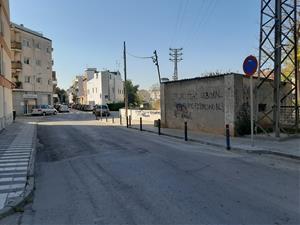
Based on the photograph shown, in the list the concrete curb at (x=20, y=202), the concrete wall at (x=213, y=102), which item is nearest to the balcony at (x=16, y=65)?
the concrete wall at (x=213, y=102)

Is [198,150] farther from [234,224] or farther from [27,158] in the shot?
[234,224]

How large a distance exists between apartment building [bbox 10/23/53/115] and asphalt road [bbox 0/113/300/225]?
165 ft

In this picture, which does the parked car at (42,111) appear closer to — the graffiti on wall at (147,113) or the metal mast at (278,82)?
the graffiti on wall at (147,113)

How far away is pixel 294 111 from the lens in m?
16.1

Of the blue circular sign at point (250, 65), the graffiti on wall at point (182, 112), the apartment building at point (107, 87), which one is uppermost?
the apartment building at point (107, 87)

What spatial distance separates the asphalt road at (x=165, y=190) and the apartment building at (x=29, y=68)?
50419 millimetres

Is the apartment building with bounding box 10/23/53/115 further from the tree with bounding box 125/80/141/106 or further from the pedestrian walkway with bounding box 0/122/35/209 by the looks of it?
the pedestrian walkway with bounding box 0/122/35/209

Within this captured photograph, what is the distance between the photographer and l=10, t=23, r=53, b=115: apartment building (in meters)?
58.0

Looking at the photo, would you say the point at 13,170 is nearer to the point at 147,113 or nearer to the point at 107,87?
the point at 147,113

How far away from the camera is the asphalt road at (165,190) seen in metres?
5.44

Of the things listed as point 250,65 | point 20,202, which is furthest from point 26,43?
point 20,202

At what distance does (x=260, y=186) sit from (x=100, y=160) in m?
5.40

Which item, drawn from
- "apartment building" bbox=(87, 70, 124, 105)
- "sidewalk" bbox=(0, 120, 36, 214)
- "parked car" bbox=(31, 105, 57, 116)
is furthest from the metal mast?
"apartment building" bbox=(87, 70, 124, 105)

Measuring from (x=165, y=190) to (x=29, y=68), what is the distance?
196 ft
